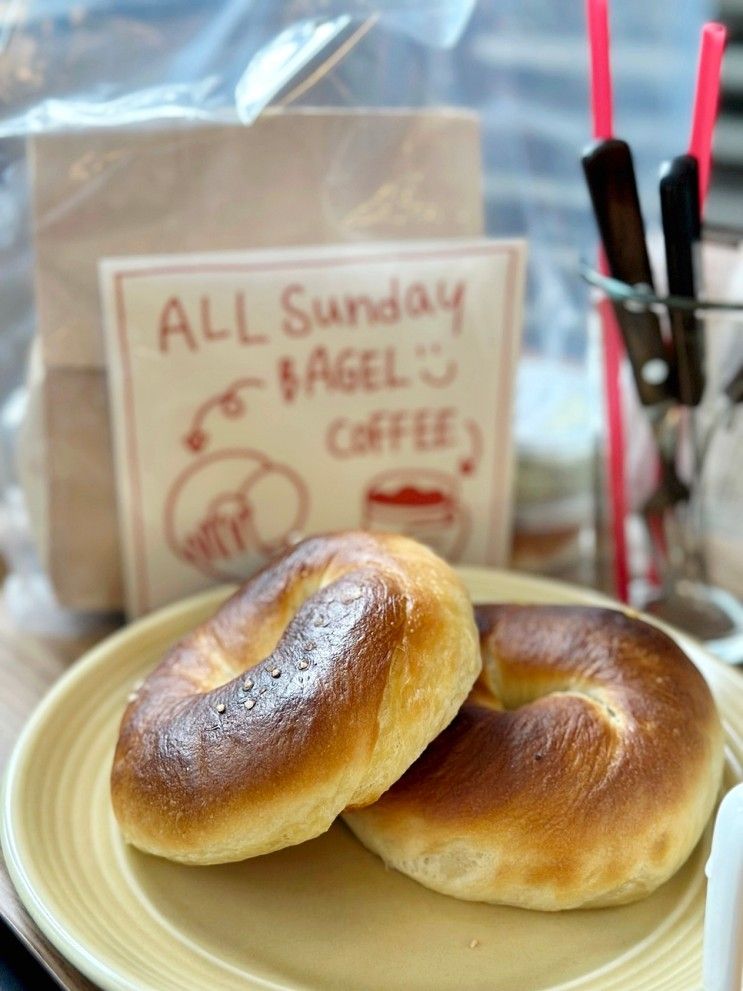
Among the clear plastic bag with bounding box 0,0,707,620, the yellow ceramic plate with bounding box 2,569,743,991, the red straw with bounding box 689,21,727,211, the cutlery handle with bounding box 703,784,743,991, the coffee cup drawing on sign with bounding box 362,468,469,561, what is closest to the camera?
the cutlery handle with bounding box 703,784,743,991

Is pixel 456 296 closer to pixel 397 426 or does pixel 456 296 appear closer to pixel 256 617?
pixel 397 426

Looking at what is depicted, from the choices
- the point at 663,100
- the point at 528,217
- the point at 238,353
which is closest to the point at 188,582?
the point at 238,353

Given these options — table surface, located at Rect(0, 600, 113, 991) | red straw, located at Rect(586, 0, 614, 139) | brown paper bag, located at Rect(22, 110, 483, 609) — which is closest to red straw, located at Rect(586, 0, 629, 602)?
red straw, located at Rect(586, 0, 614, 139)

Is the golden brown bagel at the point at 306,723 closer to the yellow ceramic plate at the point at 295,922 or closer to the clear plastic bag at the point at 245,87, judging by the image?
the yellow ceramic plate at the point at 295,922

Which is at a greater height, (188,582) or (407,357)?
(407,357)

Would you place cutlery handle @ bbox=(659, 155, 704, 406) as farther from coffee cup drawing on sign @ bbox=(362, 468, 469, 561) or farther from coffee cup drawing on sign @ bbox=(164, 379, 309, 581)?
coffee cup drawing on sign @ bbox=(164, 379, 309, 581)

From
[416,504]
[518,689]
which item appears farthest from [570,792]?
[416,504]

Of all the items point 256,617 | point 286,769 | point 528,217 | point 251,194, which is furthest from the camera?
point 528,217

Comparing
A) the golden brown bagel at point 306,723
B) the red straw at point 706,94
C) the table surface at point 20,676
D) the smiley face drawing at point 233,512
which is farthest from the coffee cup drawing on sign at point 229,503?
the red straw at point 706,94

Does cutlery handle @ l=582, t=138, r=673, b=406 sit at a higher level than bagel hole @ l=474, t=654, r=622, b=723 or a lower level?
higher
